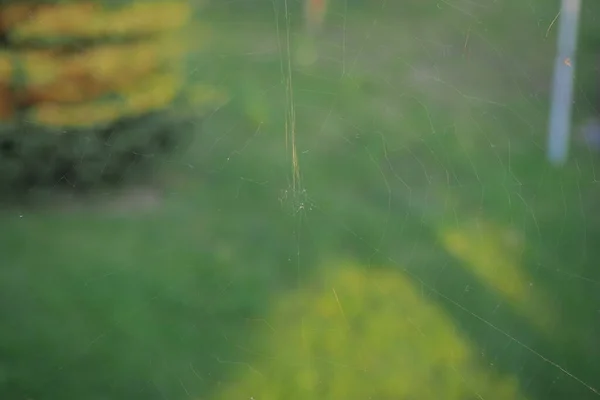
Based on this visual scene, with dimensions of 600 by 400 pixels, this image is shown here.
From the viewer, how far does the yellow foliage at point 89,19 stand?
1.38m

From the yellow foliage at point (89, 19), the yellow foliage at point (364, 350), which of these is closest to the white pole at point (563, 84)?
the yellow foliage at point (364, 350)

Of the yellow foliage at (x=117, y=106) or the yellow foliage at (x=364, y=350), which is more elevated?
the yellow foliage at (x=117, y=106)

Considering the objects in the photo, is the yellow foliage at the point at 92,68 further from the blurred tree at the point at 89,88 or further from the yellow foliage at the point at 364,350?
the yellow foliage at the point at 364,350

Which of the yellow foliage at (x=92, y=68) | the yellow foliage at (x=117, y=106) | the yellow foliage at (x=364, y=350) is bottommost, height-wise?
the yellow foliage at (x=364, y=350)

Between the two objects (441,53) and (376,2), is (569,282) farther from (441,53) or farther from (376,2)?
(376,2)

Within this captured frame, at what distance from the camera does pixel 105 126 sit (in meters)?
1.44

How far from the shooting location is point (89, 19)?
142 cm

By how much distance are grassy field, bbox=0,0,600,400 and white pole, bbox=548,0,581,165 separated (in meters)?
0.02

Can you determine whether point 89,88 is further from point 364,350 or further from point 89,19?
point 364,350

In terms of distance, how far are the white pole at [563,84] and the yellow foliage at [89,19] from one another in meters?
0.75

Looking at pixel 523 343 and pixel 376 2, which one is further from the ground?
pixel 376 2

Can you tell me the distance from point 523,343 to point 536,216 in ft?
0.90

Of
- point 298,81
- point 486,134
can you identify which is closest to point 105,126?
point 298,81

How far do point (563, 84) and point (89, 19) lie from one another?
970mm
